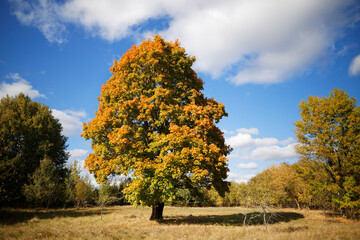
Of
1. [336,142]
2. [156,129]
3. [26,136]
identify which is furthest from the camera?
[26,136]

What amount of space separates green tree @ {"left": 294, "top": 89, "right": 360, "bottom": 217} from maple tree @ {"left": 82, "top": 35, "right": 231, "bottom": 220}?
44.9 ft

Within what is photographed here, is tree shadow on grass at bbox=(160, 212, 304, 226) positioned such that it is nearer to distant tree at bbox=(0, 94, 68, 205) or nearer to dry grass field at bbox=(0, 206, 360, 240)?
dry grass field at bbox=(0, 206, 360, 240)

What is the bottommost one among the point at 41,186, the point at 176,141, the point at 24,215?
the point at 24,215

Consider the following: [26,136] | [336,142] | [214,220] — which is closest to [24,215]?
[26,136]

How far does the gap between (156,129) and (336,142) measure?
70.3ft

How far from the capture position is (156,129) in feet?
53.0

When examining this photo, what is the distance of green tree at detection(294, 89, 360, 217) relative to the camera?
66.8 ft

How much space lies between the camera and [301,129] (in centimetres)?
2483

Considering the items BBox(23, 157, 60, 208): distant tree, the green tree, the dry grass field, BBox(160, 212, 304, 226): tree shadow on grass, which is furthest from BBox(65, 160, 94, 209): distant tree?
the green tree

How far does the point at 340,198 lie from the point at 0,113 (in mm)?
47360

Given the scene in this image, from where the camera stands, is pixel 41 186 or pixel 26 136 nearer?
pixel 41 186

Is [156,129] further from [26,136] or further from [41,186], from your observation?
[26,136]

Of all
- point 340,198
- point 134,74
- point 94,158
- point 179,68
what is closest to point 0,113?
point 94,158

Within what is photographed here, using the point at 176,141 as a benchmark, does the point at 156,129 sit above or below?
above
